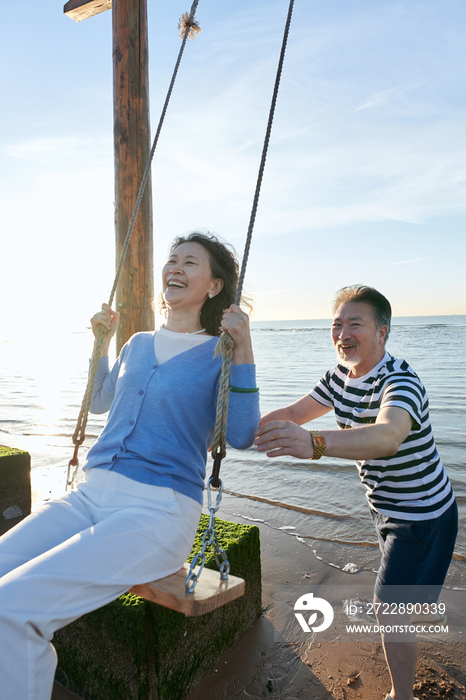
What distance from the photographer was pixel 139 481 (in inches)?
76.5

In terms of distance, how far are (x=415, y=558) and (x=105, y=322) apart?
2016mm

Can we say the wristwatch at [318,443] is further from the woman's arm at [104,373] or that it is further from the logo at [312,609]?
the logo at [312,609]

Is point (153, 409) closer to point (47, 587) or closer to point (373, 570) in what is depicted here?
point (47, 587)

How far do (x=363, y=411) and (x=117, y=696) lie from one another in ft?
5.50

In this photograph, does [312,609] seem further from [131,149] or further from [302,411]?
[131,149]

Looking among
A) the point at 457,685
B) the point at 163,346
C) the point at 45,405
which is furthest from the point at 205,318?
the point at 45,405

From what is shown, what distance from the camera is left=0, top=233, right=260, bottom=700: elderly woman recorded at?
4.77 ft

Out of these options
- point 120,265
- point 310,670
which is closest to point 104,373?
point 120,265

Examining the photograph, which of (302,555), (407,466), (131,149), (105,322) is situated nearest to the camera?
(407,466)

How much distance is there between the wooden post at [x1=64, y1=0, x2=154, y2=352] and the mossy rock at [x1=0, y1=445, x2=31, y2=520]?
5.07 ft

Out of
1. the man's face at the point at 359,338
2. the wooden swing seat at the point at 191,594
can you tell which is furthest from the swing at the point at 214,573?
the man's face at the point at 359,338

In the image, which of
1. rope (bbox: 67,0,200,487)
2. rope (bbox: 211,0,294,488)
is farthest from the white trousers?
rope (bbox: 67,0,200,487)

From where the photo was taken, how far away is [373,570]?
3.56 meters

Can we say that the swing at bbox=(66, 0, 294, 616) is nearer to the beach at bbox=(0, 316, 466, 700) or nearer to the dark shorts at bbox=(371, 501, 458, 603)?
the dark shorts at bbox=(371, 501, 458, 603)
